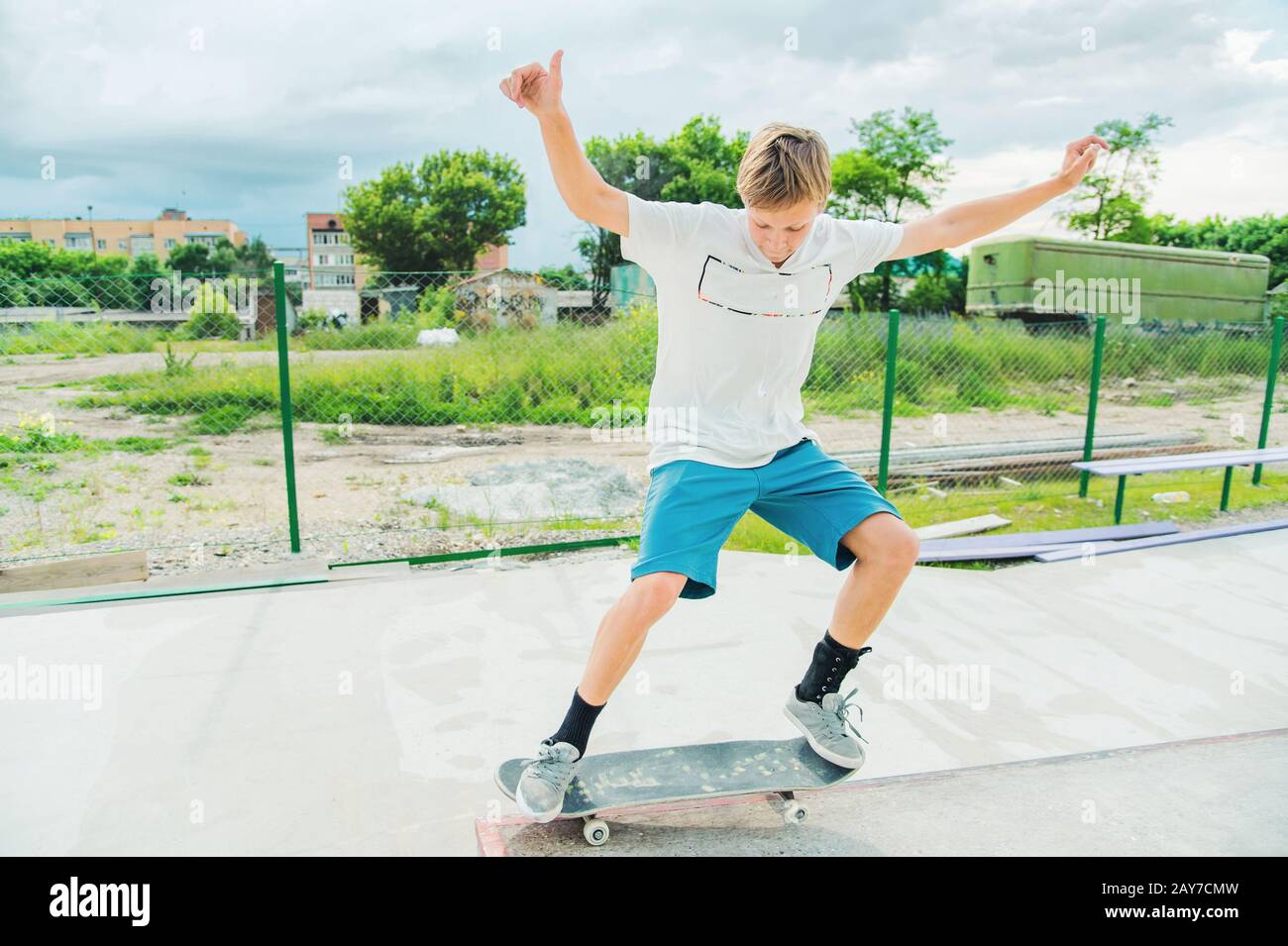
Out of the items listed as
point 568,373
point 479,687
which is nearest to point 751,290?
point 479,687

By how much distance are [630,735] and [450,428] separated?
29.6ft

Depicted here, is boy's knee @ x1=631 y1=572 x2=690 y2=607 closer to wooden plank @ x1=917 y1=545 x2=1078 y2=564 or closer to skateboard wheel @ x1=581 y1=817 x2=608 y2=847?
skateboard wheel @ x1=581 y1=817 x2=608 y2=847

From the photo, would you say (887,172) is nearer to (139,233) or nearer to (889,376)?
(889,376)

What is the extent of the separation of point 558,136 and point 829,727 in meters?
1.88

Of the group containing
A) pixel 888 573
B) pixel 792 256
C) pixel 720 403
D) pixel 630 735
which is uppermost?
pixel 792 256

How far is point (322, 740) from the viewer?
3.19m

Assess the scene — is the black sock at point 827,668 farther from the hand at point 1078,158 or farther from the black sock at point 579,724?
the hand at point 1078,158

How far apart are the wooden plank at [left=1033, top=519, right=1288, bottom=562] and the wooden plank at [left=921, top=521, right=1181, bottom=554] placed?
127 millimetres

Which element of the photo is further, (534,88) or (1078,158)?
(1078,158)

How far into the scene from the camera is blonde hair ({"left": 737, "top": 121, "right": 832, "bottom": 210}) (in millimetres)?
2369

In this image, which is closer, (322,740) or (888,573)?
(888,573)

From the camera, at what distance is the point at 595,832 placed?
2.47m
